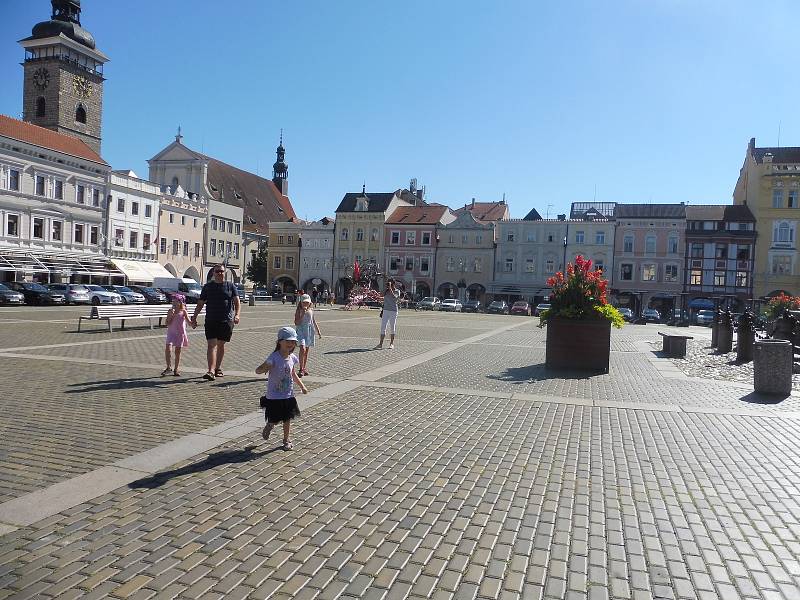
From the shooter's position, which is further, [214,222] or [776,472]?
[214,222]

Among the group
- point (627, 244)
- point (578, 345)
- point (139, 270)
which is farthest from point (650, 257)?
point (578, 345)

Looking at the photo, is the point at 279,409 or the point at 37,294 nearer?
the point at 279,409

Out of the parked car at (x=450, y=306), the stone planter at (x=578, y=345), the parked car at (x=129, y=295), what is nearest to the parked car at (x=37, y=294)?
the parked car at (x=129, y=295)

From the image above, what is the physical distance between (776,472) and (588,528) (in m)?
2.59

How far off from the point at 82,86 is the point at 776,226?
72.5m

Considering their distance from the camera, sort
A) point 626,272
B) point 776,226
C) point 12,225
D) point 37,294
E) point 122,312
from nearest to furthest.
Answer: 1. point 122,312
2. point 37,294
3. point 12,225
4. point 776,226
5. point 626,272

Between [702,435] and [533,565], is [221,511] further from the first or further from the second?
[702,435]

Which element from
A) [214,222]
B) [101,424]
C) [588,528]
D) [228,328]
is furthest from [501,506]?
[214,222]

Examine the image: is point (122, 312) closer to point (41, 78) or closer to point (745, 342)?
point (745, 342)

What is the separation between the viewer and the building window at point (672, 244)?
60812 mm

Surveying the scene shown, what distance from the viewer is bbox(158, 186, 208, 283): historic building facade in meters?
61.5

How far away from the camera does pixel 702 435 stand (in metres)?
7.20

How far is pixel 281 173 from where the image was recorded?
10706cm

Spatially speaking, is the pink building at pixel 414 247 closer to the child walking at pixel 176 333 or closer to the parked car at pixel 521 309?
the parked car at pixel 521 309
